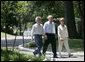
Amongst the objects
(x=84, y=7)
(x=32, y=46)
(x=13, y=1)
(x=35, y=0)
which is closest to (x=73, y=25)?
(x=35, y=0)

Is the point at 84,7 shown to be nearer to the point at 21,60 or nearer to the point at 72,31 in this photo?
the point at 21,60

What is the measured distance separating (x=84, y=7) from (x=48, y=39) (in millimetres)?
5977

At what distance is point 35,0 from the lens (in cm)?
2612

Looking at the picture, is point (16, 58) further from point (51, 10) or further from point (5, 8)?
point (51, 10)

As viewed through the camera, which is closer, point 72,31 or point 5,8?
point 5,8

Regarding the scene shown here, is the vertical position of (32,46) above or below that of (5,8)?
below

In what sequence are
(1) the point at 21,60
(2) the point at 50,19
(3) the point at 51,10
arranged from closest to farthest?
(1) the point at 21,60 → (2) the point at 50,19 → (3) the point at 51,10

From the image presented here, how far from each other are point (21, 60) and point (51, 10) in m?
29.0

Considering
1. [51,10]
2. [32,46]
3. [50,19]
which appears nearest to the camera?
[50,19]

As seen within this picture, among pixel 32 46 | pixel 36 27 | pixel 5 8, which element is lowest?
pixel 32 46

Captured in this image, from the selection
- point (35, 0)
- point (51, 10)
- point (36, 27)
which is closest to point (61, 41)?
point (36, 27)

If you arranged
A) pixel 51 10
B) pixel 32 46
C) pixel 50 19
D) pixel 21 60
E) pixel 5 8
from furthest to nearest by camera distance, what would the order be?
pixel 51 10 → pixel 32 46 → pixel 50 19 → pixel 5 8 → pixel 21 60

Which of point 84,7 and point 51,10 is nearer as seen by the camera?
point 84,7

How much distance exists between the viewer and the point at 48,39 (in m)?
12.5
